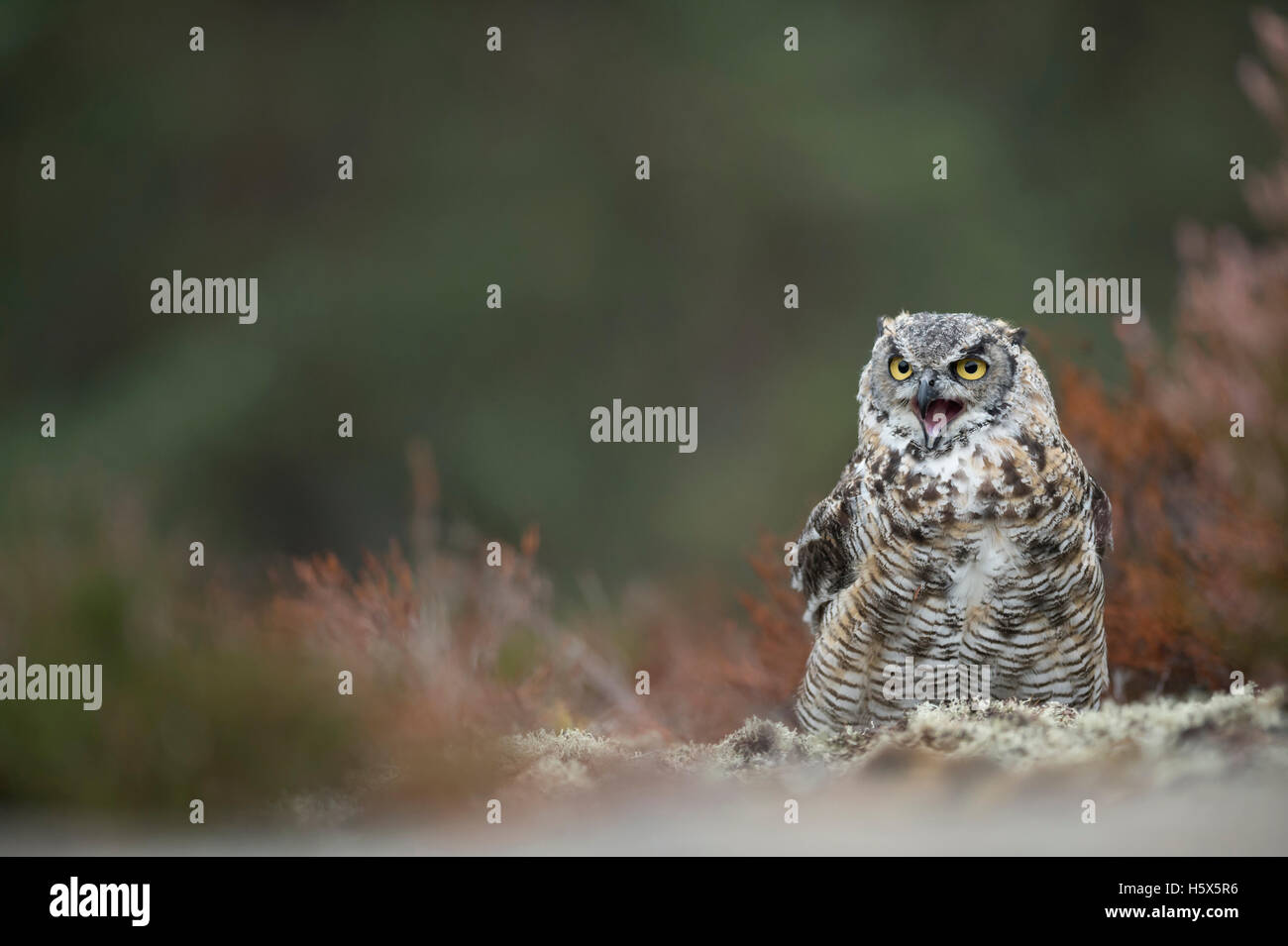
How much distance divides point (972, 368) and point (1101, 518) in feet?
2.02

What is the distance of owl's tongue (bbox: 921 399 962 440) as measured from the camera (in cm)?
309

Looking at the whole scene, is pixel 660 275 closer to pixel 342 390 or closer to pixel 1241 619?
pixel 342 390

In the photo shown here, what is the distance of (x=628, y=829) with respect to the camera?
247 centimetres

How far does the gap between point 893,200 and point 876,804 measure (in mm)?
8486

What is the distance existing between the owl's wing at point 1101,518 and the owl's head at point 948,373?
0.42 metres

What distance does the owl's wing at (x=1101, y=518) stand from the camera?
3322 mm
